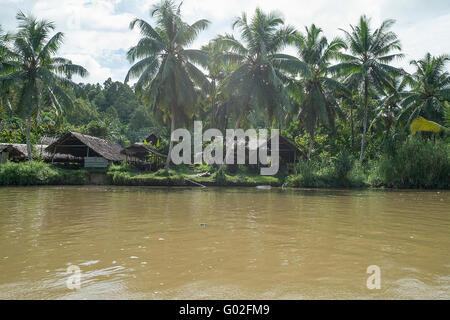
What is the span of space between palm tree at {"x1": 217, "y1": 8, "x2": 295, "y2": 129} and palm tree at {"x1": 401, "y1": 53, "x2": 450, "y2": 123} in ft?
32.5

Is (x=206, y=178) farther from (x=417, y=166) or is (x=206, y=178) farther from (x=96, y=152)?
(x=417, y=166)

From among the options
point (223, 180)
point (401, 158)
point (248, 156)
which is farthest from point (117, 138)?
point (401, 158)

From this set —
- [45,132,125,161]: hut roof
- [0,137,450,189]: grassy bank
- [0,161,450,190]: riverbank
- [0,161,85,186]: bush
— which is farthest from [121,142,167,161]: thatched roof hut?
[0,161,85,186]: bush

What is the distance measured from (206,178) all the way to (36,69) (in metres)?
13.1

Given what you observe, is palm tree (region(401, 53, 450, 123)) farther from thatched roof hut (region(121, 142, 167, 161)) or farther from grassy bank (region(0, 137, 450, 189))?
thatched roof hut (region(121, 142, 167, 161))

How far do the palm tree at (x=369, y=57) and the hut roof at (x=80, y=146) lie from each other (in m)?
18.2

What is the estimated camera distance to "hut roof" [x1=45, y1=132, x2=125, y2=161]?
24.8 meters

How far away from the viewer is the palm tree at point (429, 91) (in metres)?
23.0

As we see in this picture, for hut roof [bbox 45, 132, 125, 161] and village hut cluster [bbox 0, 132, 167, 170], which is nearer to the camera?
hut roof [bbox 45, 132, 125, 161]

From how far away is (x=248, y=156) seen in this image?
2636 centimetres

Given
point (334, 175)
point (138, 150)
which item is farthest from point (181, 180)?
point (334, 175)

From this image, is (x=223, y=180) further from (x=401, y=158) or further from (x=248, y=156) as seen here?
(x=401, y=158)

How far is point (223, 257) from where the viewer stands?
403 centimetres

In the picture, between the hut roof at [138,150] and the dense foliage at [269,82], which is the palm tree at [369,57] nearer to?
the dense foliage at [269,82]
